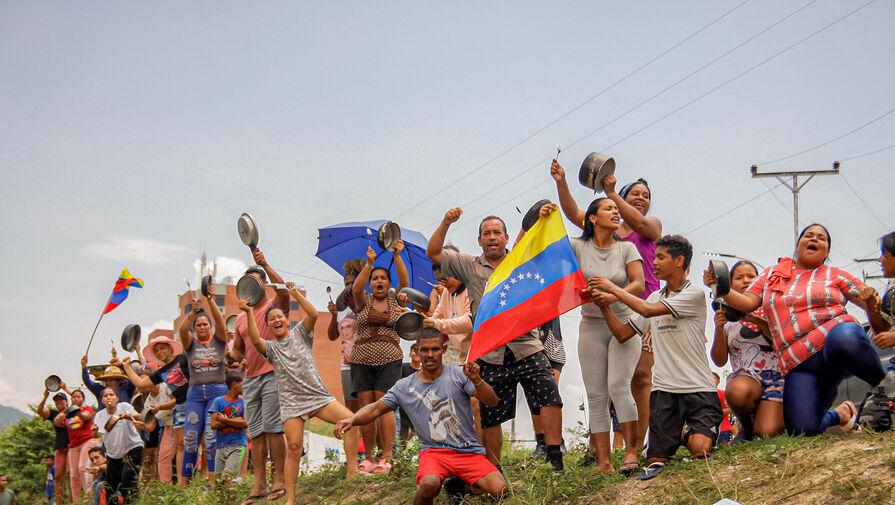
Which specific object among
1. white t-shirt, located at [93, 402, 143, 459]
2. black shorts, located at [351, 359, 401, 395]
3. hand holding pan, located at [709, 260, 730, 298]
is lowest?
white t-shirt, located at [93, 402, 143, 459]

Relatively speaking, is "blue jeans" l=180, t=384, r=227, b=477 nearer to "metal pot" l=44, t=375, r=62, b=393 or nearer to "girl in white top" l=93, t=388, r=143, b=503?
"girl in white top" l=93, t=388, r=143, b=503

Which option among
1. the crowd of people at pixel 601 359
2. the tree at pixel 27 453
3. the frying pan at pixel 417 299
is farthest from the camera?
the tree at pixel 27 453

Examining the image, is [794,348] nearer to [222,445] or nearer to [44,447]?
[222,445]

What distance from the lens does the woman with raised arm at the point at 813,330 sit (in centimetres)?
630

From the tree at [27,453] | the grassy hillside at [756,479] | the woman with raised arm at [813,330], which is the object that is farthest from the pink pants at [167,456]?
the tree at [27,453]

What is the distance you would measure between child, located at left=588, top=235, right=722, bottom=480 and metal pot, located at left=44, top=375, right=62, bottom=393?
1079cm

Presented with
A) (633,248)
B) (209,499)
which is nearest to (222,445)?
(209,499)

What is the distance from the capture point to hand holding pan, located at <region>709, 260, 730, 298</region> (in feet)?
20.5

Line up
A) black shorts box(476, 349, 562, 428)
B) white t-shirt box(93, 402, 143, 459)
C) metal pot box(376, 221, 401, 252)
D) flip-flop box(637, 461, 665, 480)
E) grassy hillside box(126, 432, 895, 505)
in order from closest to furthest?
1. grassy hillside box(126, 432, 895, 505)
2. flip-flop box(637, 461, 665, 480)
3. black shorts box(476, 349, 562, 428)
4. metal pot box(376, 221, 401, 252)
5. white t-shirt box(93, 402, 143, 459)

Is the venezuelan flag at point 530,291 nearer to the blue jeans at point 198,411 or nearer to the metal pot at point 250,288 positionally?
the metal pot at point 250,288

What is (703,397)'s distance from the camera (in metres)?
6.45

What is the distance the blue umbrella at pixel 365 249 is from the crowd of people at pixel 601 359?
1175 mm

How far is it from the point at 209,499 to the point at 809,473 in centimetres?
609

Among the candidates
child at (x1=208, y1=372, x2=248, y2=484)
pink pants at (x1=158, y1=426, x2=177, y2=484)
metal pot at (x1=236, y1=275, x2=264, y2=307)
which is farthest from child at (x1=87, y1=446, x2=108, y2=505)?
Answer: metal pot at (x1=236, y1=275, x2=264, y2=307)
